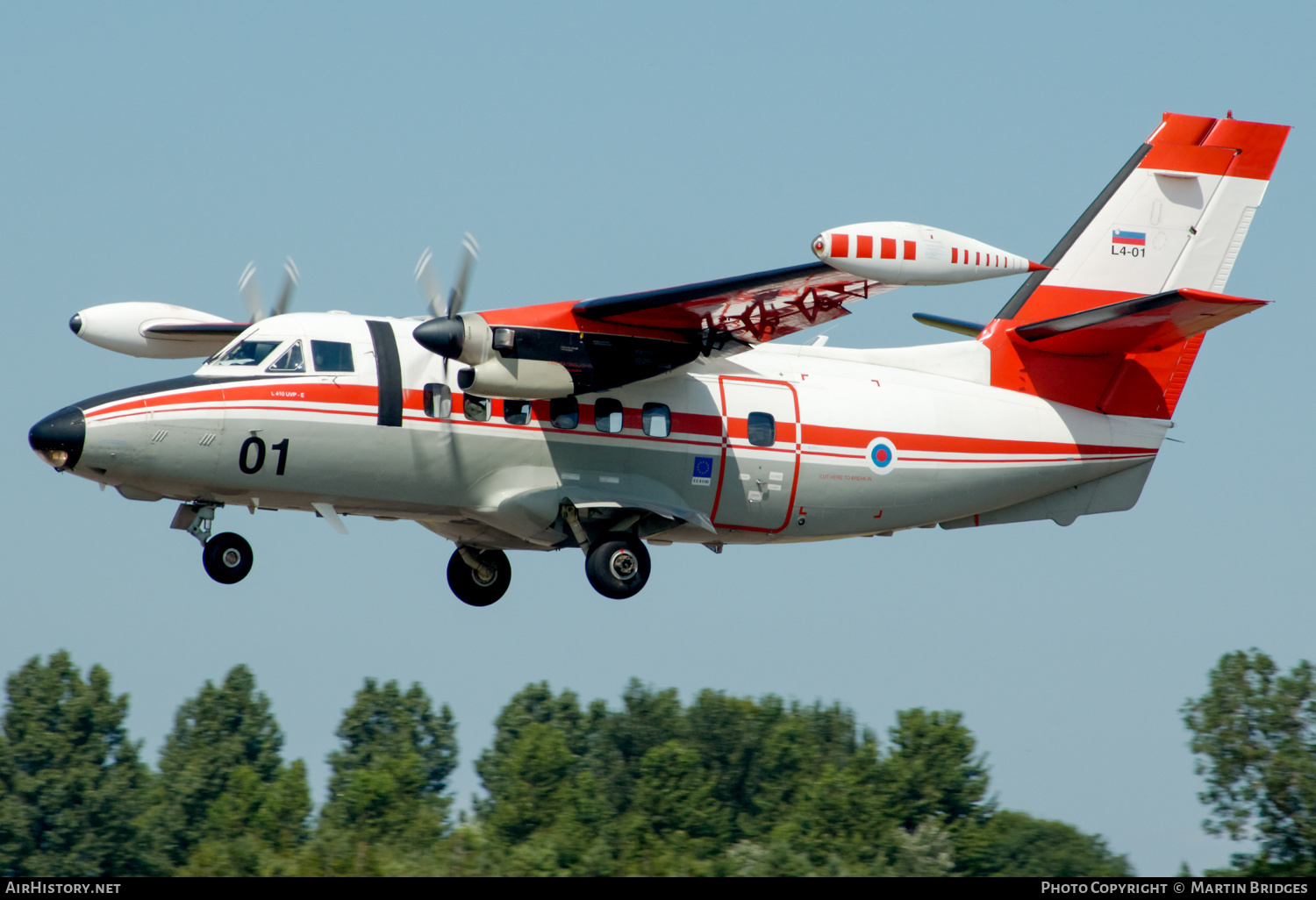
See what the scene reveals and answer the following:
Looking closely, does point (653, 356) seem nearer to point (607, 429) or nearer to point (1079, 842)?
point (607, 429)

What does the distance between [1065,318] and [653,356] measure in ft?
17.4

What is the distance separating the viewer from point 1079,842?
38.2 m

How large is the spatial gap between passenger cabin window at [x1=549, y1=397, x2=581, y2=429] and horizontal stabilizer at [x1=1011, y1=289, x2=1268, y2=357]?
5.91m

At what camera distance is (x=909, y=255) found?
13930mm

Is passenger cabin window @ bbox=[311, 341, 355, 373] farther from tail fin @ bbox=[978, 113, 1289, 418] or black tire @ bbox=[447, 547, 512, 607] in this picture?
tail fin @ bbox=[978, 113, 1289, 418]

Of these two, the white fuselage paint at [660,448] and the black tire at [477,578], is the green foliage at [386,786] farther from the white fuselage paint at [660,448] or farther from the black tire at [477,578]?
the white fuselage paint at [660,448]

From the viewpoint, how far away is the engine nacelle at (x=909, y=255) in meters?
13.8

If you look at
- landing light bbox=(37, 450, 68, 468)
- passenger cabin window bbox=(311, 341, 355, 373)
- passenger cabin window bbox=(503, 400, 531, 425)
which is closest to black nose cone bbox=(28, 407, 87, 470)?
landing light bbox=(37, 450, 68, 468)

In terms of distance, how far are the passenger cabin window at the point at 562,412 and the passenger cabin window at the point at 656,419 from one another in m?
0.79

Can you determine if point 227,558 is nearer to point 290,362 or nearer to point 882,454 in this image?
point 290,362

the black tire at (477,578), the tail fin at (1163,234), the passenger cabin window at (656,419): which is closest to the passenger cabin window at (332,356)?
the passenger cabin window at (656,419)

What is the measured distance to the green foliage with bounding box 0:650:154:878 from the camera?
4562cm

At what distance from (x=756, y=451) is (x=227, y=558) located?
5842 mm

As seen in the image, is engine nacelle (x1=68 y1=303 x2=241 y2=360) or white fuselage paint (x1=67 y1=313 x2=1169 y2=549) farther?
engine nacelle (x1=68 y1=303 x2=241 y2=360)
